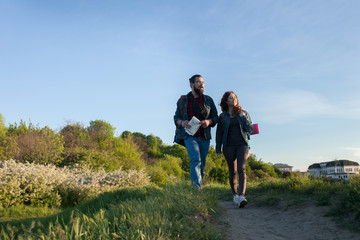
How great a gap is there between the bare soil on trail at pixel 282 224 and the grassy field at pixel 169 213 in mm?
222

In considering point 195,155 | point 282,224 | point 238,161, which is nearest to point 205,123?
point 195,155

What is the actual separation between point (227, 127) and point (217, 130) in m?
0.35

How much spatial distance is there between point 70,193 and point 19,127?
12747mm

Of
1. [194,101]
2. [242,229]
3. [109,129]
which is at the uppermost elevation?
[109,129]

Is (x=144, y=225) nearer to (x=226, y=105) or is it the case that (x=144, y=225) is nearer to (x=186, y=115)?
(x=186, y=115)

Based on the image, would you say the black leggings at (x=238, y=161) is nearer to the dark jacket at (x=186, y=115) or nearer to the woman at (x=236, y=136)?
the woman at (x=236, y=136)

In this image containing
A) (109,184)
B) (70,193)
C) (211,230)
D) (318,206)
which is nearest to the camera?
(211,230)

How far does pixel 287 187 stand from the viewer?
26.2 ft

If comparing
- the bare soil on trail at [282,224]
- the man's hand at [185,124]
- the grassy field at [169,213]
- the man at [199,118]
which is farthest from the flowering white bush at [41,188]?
the bare soil on trail at [282,224]

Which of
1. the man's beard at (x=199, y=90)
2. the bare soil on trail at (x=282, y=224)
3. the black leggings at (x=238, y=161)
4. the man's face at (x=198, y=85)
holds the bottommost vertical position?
the bare soil on trail at (x=282, y=224)

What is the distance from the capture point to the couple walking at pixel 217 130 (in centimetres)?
618

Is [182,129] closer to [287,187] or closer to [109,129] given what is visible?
[287,187]

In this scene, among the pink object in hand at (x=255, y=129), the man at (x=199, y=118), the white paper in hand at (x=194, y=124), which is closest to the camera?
the white paper in hand at (x=194, y=124)

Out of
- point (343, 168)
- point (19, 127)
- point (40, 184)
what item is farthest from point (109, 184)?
point (343, 168)
